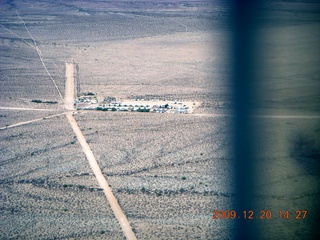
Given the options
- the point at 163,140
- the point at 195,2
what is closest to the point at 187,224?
the point at 163,140

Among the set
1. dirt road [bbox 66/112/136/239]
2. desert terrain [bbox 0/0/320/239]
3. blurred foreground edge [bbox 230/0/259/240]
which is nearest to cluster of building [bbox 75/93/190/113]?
desert terrain [bbox 0/0/320/239]

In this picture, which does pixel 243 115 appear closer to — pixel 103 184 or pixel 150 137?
pixel 150 137

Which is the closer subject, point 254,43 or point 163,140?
point 163,140

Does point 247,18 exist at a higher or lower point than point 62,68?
higher

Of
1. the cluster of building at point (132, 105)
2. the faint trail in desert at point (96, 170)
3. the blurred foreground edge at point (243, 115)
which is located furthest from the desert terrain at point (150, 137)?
the cluster of building at point (132, 105)

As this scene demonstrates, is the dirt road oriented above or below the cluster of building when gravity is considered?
below

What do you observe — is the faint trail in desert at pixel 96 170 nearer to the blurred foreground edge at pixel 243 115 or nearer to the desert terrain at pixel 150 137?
the desert terrain at pixel 150 137

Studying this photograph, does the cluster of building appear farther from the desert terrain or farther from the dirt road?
the dirt road

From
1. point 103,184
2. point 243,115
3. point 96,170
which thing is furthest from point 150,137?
point 243,115

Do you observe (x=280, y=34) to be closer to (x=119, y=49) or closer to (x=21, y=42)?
(x=119, y=49)
